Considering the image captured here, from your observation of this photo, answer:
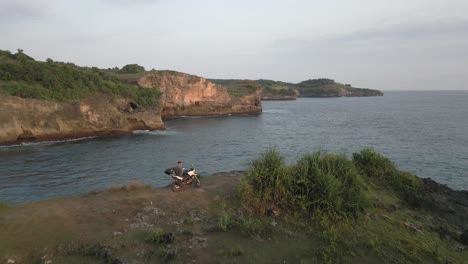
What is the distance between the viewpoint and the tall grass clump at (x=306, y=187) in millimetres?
10953

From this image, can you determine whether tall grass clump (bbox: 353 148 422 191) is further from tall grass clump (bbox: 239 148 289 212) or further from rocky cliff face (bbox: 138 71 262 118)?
rocky cliff face (bbox: 138 71 262 118)

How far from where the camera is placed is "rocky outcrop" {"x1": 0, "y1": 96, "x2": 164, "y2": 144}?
35875 millimetres

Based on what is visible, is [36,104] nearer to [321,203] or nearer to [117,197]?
[117,197]

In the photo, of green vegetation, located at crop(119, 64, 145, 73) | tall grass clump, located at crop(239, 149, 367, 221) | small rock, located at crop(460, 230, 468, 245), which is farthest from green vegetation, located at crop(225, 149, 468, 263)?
green vegetation, located at crop(119, 64, 145, 73)

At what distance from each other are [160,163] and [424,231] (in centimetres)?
2241

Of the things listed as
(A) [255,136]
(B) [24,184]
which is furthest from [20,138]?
(A) [255,136]

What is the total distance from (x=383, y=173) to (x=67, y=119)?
36463 millimetres

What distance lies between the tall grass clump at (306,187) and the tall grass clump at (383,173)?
4.86 m

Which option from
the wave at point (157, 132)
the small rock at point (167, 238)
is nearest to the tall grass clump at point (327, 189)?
the small rock at point (167, 238)

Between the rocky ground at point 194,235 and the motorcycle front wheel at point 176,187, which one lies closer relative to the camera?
the rocky ground at point 194,235

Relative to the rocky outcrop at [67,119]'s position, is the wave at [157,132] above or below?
below

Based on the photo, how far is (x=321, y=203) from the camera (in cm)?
1100

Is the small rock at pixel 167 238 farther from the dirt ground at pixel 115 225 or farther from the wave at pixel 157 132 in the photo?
the wave at pixel 157 132

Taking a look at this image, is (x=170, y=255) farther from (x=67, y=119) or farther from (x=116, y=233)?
(x=67, y=119)
